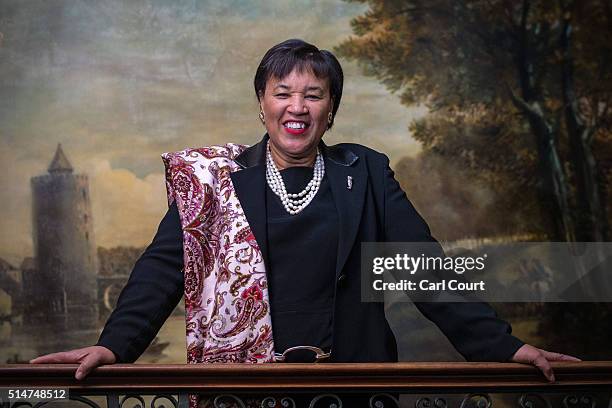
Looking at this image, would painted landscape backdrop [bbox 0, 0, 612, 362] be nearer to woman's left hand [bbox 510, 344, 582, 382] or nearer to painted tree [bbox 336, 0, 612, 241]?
painted tree [bbox 336, 0, 612, 241]

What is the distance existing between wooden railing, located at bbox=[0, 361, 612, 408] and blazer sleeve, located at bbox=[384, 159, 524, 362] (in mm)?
122

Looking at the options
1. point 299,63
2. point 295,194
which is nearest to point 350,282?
point 295,194

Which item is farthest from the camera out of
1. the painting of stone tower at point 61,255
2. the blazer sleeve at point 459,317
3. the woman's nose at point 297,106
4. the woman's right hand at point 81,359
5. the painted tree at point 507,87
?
the painted tree at point 507,87

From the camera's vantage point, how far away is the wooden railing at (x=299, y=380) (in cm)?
261

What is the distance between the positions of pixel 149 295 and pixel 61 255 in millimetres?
4225

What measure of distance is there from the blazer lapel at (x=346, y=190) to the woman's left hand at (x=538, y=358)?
21.3 inches

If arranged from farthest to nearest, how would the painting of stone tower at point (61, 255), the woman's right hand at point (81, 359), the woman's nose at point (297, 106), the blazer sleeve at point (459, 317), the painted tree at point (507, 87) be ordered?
the painted tree at point (507, 87) < the painting of stone tower at point (61, 255) < the woman's nose at point (297, 106) < the blazer sleeve at point (459, 317) < the woman's right hand at point (81, 359)

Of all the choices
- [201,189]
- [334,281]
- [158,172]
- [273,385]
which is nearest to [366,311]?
[334,281]

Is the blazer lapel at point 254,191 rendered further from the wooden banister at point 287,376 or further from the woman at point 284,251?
the wooden banister at point 287,376

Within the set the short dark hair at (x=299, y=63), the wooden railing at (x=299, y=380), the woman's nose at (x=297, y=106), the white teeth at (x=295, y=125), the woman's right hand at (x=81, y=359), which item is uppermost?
the short dark hair at (x=299, y=63)

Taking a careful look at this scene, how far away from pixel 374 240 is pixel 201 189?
A: 529mm

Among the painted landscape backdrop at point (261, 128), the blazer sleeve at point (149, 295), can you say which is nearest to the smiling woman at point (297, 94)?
the blazer sleeve at point (149, 295)

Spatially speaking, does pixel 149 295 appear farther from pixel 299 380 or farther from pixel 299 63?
pixel 299 63

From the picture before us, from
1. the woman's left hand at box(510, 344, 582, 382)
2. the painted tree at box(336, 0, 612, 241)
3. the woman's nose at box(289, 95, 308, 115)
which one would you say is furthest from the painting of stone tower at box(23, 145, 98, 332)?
the woman's left hand at box(510, 344, 582, 382)
